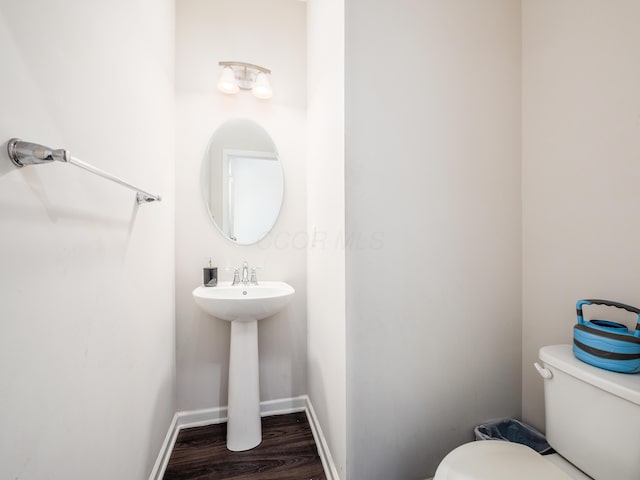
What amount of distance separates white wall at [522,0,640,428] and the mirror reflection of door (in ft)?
4.59

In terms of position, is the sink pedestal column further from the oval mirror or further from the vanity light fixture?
the vanity light fixture

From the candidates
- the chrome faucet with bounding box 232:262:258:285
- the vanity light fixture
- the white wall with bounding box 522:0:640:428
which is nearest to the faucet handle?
the chrome faucet with bounding box 232:262:258:285

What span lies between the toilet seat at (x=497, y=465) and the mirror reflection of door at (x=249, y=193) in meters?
1.43

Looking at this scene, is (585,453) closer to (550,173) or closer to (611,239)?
(611,239)

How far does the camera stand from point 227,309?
4.45 ft

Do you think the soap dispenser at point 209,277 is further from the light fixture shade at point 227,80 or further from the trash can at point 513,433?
the trash can at point 513,433

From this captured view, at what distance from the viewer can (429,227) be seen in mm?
1142

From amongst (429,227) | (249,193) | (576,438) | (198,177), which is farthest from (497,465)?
(198,177)

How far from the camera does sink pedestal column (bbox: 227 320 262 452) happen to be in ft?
4.76

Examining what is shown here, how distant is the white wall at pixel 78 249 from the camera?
1.69ft

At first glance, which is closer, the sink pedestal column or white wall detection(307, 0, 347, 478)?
white wall detection(307, 0, 347, 478)

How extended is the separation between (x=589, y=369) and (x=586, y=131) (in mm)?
861

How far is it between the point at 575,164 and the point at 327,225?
1.04 meters

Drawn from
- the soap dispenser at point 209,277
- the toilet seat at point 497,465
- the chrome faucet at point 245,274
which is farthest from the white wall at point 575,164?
the soap dispenser at point 209,277
